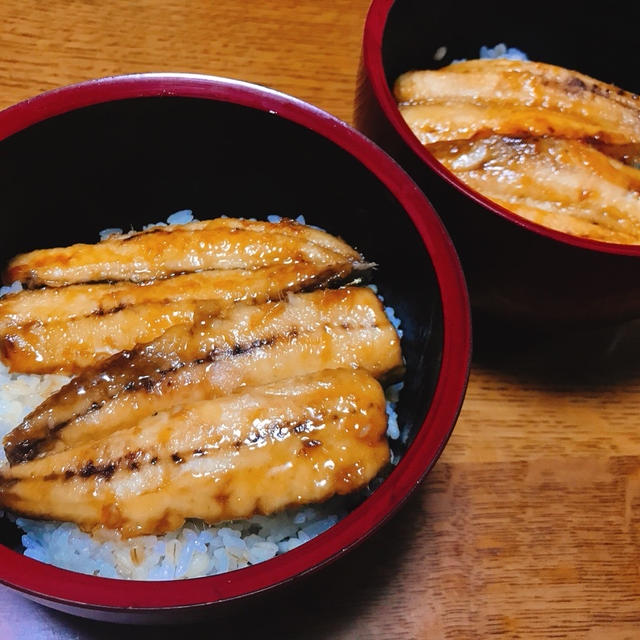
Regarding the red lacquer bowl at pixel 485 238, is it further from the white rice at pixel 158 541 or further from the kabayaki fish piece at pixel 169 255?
the white rice at pixel 158 541

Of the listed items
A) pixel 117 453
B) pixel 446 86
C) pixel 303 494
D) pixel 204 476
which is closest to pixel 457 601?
pixel 303 494

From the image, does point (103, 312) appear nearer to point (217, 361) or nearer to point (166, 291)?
point (166, 291)

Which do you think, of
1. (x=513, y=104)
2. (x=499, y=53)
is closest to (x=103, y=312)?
(x=513, y=104)

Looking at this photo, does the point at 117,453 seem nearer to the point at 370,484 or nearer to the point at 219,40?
the point at 370,484

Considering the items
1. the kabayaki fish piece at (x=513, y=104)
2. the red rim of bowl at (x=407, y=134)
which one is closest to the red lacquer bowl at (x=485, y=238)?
the red rim of bowl at (x=407, y=134)

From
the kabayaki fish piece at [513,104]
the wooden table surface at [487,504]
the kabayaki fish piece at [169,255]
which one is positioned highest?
the kabayaki fish piece at [513,104]

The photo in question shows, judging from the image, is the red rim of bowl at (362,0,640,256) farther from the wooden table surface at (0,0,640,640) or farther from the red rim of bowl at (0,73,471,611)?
the wooden table surface at (0,0,640,640)
